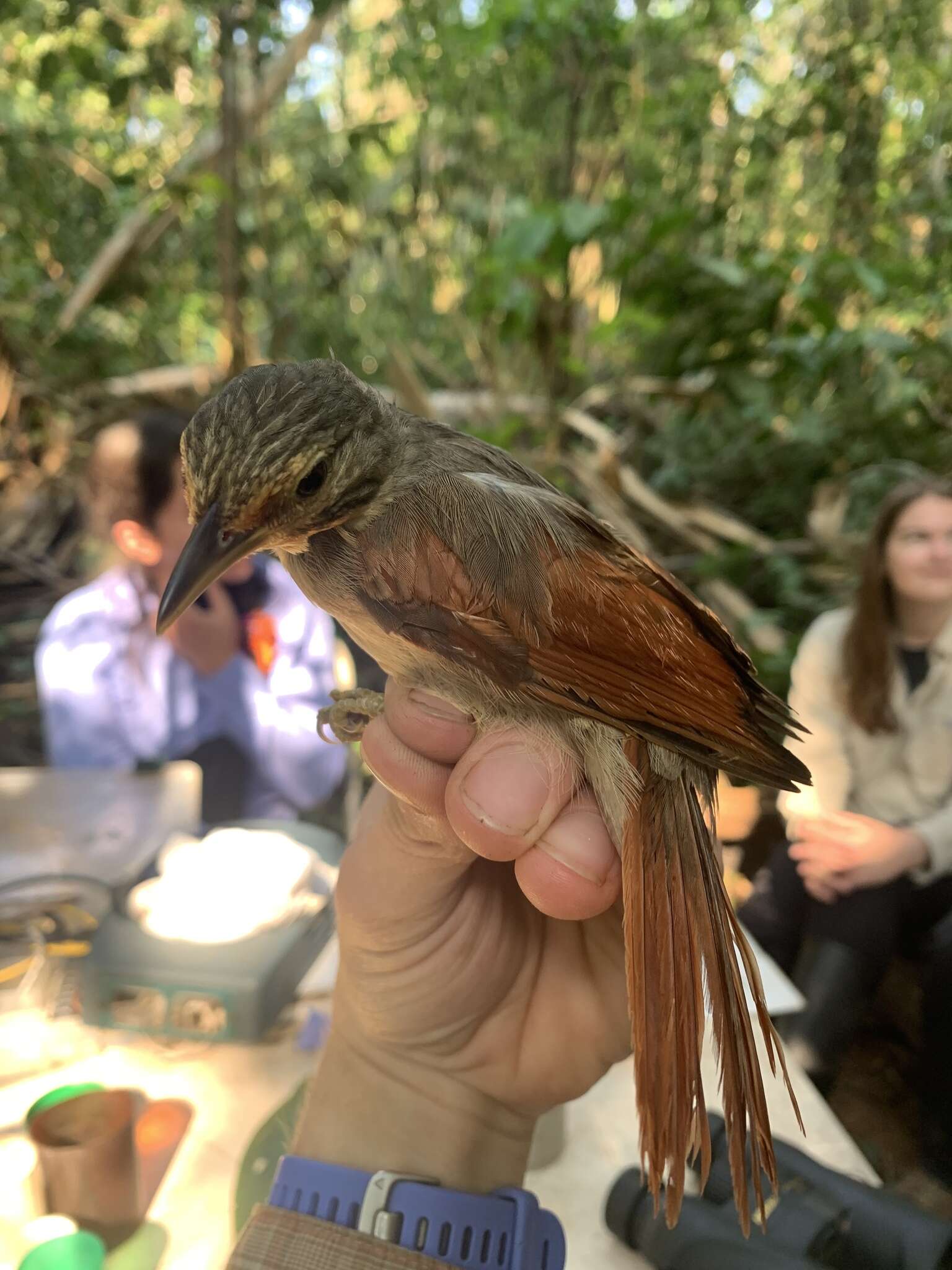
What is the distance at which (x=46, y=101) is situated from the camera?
157 inches

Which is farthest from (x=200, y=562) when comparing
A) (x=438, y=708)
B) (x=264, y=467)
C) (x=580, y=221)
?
(x=580, y=221)

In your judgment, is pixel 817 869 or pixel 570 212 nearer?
pixel 817 869

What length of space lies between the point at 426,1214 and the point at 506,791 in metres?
0.53

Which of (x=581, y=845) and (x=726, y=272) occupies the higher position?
(x=726, y=272)

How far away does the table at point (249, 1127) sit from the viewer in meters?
1.09

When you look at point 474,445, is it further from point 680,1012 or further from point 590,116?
point 590,116

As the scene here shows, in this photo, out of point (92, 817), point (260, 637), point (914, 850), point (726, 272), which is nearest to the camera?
point (92, 817)

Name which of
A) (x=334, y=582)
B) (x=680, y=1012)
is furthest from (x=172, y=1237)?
(x=334, y=582)

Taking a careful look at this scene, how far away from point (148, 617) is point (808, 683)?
2.15 meters

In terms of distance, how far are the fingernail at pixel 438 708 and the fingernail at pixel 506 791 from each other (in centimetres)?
9

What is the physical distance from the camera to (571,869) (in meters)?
0.96

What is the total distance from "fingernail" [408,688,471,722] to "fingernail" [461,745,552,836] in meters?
0.09

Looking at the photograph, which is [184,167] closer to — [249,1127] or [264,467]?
[264,467]

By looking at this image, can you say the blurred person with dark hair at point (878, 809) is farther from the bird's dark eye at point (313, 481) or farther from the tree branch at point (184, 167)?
the tree branch at point (184, 167)
